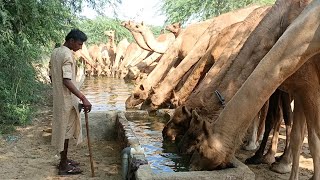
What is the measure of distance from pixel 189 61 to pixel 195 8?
1702 cm

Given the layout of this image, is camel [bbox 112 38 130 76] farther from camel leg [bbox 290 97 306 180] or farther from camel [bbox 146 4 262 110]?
camel leg [bbox 290 97 306 180]

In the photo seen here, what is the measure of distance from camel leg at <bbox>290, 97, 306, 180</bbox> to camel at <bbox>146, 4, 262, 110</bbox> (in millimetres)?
4631

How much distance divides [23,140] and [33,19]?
3.16 metres

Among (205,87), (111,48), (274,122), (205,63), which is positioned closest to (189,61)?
(205,63)

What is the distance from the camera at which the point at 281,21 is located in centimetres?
549

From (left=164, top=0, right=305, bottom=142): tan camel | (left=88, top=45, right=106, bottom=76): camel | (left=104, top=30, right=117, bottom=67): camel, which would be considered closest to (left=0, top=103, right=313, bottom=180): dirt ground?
(left=164, top=0, right=305, bottom=142): tan camel

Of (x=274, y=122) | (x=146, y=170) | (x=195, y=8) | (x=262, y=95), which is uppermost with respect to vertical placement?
(x=195, y=8)

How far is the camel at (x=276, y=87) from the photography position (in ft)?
13.6

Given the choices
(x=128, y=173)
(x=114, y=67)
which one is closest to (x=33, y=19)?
(x=128, y=173)

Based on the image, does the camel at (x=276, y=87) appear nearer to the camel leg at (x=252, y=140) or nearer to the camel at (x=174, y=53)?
the camel leg at (x=252, y=140)

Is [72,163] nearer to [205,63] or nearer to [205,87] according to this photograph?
[205,87]

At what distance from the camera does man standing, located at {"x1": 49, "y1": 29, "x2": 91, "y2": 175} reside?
17.7 ft

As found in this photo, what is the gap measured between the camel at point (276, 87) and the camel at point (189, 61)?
5.06 metres

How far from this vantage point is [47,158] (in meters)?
6.47
